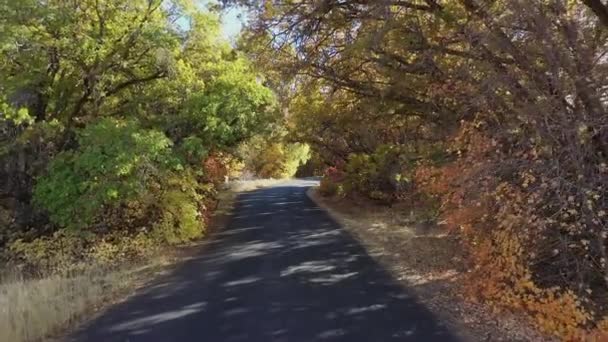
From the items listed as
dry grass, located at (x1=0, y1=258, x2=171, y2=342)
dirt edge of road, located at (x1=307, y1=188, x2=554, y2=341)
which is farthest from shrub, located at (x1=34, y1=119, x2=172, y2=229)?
dirt edge of road, located at (x1=307, y1=188, x2=554, y2=341)

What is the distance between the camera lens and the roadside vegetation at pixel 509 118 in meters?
7.40

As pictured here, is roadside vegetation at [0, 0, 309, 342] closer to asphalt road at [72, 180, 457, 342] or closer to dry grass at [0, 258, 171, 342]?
dry grass at [0, 258, 171, 342]

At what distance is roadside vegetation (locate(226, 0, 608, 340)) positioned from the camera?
24.3 feet

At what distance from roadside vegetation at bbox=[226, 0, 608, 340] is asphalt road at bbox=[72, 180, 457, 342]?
1505 mm

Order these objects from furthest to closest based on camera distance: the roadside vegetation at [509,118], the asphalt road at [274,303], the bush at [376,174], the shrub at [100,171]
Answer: the bush at [376,174] → the shrub at [100,171] → the asphalt road at [274,303] → the roadside vegetation at [509,118]

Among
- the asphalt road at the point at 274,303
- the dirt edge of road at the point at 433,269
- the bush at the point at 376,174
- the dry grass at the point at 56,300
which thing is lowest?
the dirt edge of road at the point at 433,269

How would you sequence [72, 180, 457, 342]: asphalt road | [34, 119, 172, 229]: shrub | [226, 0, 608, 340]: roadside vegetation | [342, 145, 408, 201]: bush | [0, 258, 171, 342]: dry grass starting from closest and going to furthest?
[226, 0, 608, 340]: roadside vegetation → [72, 180, 457, 342]: asphalt road → [0, 258, 171, 342]: dry grass → [34, 119, 172, 229]: shrub → [342, 145, 408, 201]: bush

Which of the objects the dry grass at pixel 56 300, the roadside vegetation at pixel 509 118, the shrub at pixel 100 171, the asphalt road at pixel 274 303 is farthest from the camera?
the shrub at pixel 100 171

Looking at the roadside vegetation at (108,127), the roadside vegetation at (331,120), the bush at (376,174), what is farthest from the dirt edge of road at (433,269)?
the roadside vegetation at (108,127)

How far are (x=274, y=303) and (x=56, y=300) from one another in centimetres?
370

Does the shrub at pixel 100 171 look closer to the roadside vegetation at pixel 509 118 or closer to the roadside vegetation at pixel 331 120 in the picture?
the roadside vegetation at pixel 331 120

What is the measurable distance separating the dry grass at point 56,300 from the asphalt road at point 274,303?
1.75 feet

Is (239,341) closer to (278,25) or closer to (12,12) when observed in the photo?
(278,25)

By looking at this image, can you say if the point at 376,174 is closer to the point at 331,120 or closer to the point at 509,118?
the point at 331,120
